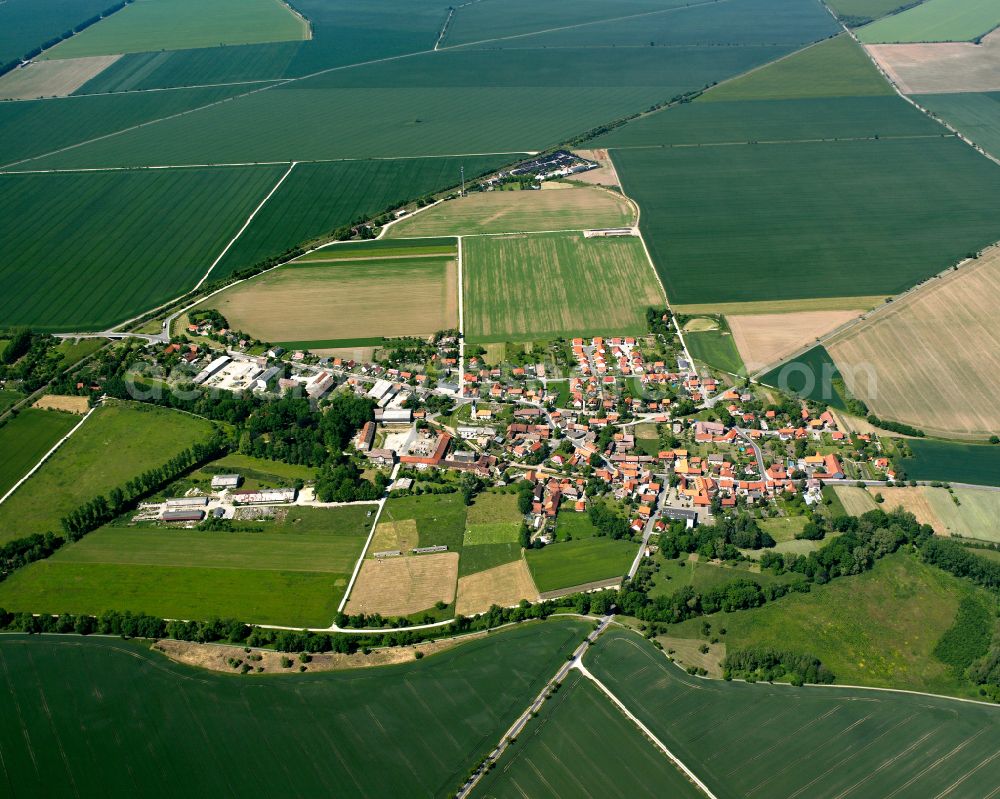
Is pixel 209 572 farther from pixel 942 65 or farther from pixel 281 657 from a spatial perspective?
pixel 942 65

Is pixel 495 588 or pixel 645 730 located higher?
pixel 495 588

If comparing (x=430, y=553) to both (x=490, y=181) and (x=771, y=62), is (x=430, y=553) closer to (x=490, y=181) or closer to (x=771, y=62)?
(x=490, y=181)

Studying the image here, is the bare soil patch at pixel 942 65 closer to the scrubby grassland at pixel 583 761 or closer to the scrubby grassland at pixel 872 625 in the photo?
the scrubby grassland at pixel 872 625

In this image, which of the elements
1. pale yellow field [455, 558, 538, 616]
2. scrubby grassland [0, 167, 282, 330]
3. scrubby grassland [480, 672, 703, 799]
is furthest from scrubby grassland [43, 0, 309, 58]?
scrubby grassland [480, 672, 703, 799]

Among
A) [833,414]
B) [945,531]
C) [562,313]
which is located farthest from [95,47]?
[945,531]

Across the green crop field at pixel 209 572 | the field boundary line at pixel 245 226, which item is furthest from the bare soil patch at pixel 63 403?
the field boundary line at pixel 245 226

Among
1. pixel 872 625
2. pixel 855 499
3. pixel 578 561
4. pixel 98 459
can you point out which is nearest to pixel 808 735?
pixel 872 625
